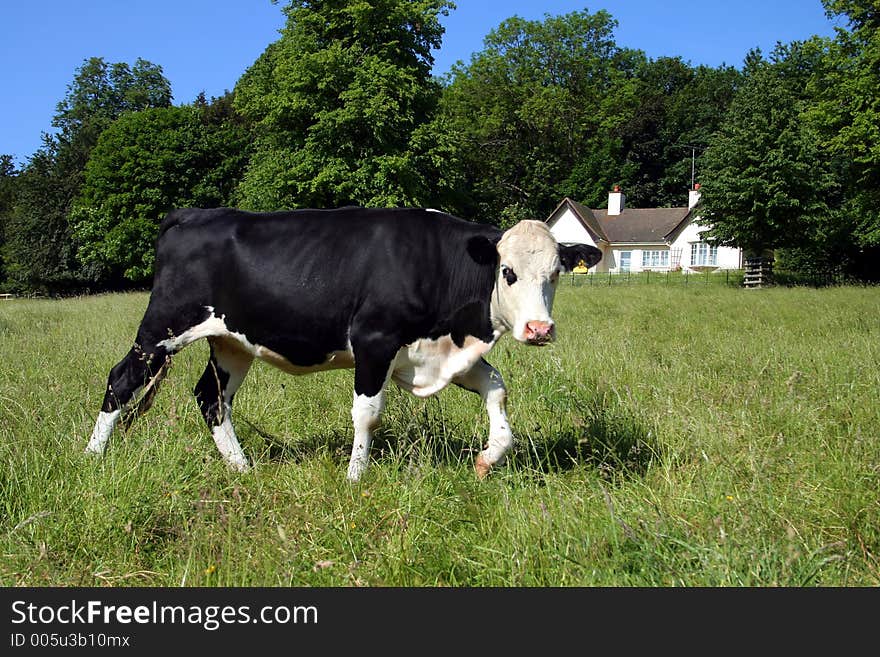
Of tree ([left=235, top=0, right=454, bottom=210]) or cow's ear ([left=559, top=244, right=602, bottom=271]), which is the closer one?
cow's ear ([left=559, top=244, right=602, bottom=271])

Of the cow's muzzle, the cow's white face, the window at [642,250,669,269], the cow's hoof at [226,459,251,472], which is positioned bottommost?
the cow's hoof at [226,459,251,472]

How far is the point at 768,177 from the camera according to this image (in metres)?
38.1

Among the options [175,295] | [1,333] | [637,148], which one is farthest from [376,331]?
[637,148]

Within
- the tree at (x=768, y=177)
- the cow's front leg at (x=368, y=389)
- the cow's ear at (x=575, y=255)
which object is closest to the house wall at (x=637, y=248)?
the tree at (x=768, y=177)

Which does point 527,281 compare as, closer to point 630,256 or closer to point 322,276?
point 322,276

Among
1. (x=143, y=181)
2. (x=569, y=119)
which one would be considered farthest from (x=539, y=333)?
(x=569, y=119)

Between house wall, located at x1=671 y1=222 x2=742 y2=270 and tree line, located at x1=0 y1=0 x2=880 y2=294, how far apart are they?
10.6m

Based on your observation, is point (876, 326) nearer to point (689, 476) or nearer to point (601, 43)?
point (689, 476)

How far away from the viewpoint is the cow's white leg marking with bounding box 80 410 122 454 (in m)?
5.05

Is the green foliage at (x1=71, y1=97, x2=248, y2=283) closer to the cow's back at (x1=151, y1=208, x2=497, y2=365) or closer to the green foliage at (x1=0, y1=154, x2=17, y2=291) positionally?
the green foliage at (x1=0, y1=154, x2=17, y2=291)

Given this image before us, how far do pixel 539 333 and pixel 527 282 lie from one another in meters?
0.41

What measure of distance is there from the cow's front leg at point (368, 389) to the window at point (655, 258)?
202 ft

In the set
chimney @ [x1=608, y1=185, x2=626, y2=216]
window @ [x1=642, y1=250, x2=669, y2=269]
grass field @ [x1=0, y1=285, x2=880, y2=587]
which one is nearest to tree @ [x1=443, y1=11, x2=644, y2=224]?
chimney @ [x1=608, y1=185, x2=626, y2=216]

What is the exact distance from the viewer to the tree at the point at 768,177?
37.9 m
